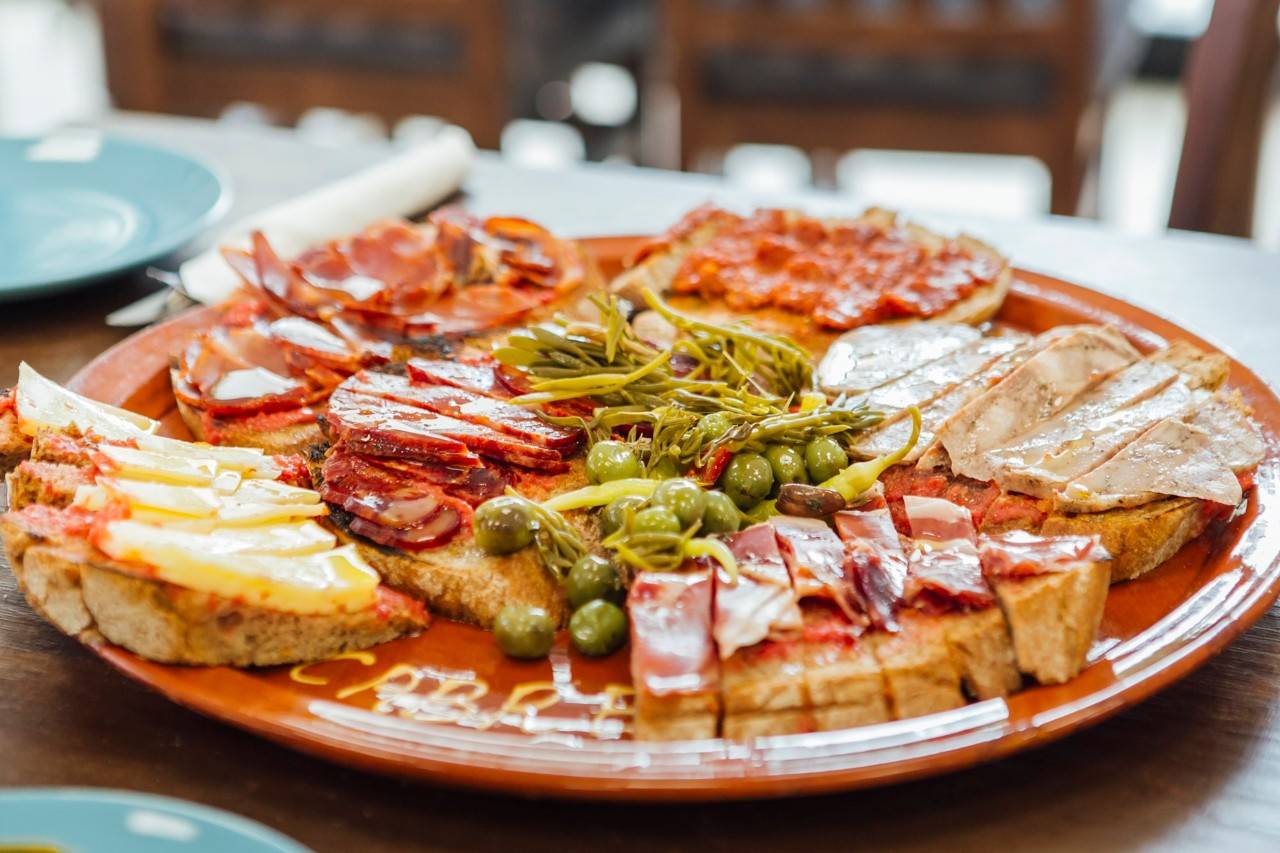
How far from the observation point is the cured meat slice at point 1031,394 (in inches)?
108

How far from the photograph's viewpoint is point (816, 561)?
2314 millimetres

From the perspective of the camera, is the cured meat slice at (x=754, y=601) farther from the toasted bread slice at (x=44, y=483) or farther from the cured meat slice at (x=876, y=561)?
the toasted bread slice at (x=44, y=483)

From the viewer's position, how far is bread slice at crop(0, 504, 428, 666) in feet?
7.04

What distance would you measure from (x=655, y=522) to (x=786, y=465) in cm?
47

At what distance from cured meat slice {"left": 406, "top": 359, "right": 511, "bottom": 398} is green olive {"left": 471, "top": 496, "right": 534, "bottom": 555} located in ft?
1.89

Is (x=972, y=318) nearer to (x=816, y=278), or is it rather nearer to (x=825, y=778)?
(x=816, y=278)

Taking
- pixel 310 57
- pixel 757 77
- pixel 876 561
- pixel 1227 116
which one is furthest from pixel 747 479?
pixel 310 57

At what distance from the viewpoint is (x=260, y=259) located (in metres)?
3.58

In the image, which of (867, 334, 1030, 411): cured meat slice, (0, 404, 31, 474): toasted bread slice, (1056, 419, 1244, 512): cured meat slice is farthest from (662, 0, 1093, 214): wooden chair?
(0, 404, 31, 474): toasted bread slice

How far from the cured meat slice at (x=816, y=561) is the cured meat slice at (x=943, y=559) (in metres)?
0.13

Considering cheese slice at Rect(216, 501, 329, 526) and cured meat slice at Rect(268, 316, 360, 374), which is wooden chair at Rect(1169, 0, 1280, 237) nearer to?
cured meat slice at Rect(268, 316, 360, 374)

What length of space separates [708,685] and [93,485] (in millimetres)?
1330

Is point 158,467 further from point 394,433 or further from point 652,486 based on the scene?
point 652,486

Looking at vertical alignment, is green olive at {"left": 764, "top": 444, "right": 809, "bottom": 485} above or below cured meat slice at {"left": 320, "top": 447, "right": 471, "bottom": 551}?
above
